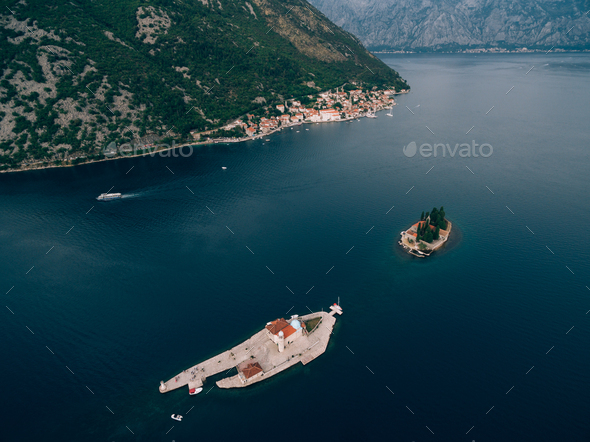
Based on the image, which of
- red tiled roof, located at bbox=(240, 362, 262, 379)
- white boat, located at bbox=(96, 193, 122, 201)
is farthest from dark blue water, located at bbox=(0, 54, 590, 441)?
white boat, located at bbox=(96, 193, 122, 201)

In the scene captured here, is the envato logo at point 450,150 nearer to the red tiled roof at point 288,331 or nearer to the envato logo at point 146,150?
the envato logo at point 146,150

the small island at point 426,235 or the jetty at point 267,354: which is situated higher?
the small island at point 426,235

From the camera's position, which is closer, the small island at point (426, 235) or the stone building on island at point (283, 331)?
the stone building on island at point (283, 331)

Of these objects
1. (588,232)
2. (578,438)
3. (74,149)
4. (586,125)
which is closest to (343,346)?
(578,438)

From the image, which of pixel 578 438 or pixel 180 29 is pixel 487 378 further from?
pixel 180 29

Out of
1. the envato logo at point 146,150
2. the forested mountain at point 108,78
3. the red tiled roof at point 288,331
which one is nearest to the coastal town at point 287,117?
the forested mountain at point 108,78

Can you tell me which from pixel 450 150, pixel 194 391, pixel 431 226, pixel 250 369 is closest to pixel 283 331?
pixel 250 369

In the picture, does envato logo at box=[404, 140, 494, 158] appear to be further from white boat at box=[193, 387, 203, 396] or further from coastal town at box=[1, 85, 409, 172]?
white boat at box=[193, 387, 203, 396]
